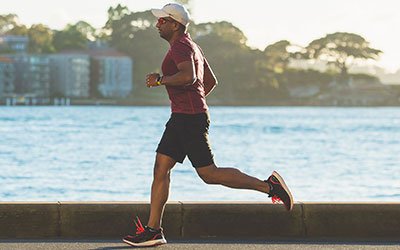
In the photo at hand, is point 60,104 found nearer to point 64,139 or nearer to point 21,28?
point 21,28

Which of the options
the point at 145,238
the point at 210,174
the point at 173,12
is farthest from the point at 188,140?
the point at 173,12

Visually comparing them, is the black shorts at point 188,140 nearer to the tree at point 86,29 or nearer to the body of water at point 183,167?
the body of water at point 183,167

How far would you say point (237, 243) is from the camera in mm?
5617

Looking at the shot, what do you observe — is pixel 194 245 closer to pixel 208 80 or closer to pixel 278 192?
pixel 278 192

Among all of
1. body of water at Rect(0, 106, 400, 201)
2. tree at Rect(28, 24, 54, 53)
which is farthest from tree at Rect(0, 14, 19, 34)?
body of water at Rect(0, 106, 400, 201)

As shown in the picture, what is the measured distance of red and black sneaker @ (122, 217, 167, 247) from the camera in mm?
5359

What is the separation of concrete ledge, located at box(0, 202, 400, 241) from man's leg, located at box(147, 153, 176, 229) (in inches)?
18.1

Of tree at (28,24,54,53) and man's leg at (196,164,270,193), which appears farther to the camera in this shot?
tree at (28,24,54,53)

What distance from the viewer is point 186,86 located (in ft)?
17.4

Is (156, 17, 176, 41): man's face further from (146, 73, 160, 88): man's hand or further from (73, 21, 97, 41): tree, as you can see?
(73, 21, 97, 41): tree

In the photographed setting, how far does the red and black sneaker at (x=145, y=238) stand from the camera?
536cm

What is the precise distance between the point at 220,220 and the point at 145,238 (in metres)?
0.77

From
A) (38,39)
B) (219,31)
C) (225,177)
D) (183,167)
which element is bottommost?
(183,167)

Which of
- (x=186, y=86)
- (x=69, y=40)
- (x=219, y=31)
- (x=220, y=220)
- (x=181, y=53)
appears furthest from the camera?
(x=69, y=40)
